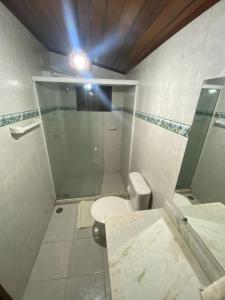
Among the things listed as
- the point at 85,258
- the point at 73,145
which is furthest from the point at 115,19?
the point at 85,258

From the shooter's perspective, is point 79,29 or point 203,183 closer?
point 203,183

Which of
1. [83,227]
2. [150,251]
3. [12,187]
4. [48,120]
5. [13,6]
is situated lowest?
[83,227]

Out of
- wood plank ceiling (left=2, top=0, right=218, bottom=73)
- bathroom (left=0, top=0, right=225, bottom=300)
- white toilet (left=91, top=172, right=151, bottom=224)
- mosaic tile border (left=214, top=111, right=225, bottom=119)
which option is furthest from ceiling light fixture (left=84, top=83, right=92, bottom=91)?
mosaic tile border (left=214, top=111, right=225, bottom=119)

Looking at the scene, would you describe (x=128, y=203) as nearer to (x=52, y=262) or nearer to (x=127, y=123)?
(x=52, y=262)

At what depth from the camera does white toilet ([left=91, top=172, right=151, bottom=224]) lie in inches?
53.9

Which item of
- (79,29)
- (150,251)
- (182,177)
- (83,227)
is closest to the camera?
(150,251)

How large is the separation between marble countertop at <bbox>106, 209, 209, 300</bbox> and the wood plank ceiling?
4.18ft

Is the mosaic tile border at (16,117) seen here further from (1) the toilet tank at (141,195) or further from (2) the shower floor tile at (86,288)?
(2) the shower floor tile at (86,288)

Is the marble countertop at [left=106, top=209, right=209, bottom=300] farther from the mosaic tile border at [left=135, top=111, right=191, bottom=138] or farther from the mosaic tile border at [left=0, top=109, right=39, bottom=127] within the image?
the mosaic tile border at [left=0, top=109, right=39, bottom=127]

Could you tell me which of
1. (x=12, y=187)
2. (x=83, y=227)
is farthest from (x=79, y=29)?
(x=83, y=227)

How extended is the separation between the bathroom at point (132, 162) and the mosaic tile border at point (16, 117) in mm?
10

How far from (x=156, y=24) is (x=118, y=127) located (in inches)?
73.1

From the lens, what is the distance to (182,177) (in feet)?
2.92

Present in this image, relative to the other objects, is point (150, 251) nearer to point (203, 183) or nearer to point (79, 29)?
point (203, 183)
